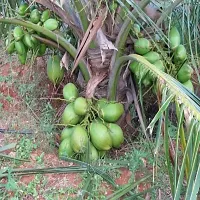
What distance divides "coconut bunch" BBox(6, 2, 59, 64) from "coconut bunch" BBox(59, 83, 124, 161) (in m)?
0.34

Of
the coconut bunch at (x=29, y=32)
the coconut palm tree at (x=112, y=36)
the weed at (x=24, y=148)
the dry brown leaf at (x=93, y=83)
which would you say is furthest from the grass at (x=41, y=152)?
the coconut bunch at (x=29, y=32)

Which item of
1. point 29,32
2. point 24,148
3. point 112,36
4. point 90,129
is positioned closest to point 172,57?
point 112,36

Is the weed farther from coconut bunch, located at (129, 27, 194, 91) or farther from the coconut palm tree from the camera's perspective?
coconut bunch, located at (129, 27, 194, 91)

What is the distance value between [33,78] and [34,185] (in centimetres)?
96

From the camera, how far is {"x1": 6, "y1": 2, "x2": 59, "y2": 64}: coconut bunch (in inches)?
80.0

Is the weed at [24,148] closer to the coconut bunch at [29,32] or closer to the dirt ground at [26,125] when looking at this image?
the dirt ground at [26,125]

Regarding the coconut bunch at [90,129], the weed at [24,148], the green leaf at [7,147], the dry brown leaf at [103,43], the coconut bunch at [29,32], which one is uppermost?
the dry brown leaf at [103,43]

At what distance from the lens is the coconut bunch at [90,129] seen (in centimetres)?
189

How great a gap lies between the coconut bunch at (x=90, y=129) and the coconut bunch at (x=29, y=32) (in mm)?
336

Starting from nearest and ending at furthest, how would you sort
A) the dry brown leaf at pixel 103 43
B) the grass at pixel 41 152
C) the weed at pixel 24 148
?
the grass at pixel 41 152 < the dry brown leaf at pixel 103 43 < the weed at pixel 24 148

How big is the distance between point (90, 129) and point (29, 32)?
545mm

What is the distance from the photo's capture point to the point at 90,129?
1917 millimetres

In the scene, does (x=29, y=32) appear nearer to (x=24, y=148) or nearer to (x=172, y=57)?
(x=24, y=148)

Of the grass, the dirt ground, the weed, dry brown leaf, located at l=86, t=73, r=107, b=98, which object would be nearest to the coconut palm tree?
dry brown leaf, located at l=86, t=73, r=107, b=98
